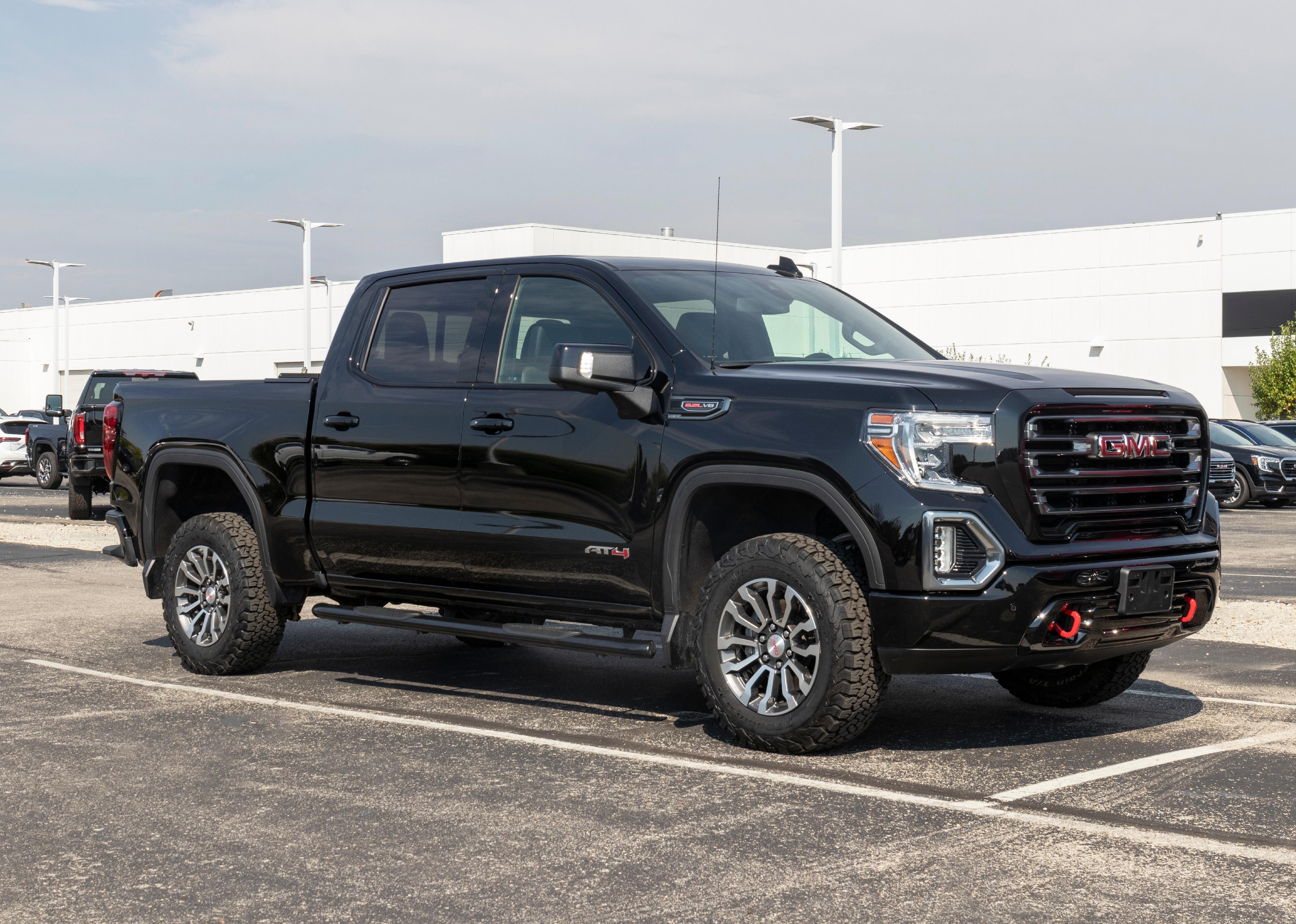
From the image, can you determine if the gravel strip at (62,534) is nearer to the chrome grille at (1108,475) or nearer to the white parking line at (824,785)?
the white parking line at (824,785)

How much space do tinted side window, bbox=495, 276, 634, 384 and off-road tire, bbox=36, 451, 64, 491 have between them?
2706cm

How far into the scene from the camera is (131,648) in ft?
30.7

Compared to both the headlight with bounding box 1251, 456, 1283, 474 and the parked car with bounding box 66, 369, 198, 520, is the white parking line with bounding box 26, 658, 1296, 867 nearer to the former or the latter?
the parked car with bounding box 66, 369, 198, 520

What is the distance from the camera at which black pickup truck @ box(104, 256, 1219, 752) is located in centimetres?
581

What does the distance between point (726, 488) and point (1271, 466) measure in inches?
863

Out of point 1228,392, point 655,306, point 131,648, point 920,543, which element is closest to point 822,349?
point 655,306

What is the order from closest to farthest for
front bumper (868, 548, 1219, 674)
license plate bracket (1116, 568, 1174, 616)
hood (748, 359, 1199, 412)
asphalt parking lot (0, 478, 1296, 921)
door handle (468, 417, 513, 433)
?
asphalt parking lot (0, 478, 1296, 921)
front bumper (868, 548, 1219, 674)
hood (748, 359, 1199, 412)
license plate bracket (1116, 568, 1174, 616)
door handle (468, 417, 513, 433)

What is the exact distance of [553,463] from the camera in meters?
6.82

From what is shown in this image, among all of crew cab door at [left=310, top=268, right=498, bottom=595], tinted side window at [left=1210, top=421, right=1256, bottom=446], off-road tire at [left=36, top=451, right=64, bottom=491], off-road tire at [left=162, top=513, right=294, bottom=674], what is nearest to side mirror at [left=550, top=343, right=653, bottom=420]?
crew cab door at [left=310, top=268, right=498, bottom=595]

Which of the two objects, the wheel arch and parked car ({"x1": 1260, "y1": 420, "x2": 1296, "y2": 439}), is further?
parked car ({"x1": 1260, "y1": 420, "x2": 1296, "y2": 439})

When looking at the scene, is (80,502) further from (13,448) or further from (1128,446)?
(1128,446)

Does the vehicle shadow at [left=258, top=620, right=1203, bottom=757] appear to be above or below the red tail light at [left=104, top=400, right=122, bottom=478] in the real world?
below

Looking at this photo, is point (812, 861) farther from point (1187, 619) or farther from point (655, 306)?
point (655, 306)

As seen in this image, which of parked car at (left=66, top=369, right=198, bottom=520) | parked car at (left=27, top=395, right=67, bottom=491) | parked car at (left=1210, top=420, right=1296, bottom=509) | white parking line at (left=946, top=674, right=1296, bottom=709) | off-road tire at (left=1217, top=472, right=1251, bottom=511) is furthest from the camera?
parked car at (left=27, top=395, right=67, bottom=491)
